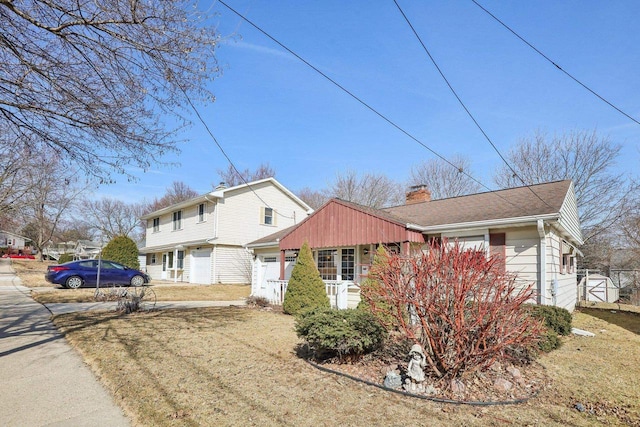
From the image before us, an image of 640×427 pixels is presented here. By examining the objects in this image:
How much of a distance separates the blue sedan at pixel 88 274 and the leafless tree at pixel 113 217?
38008mm

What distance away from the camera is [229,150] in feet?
34.2

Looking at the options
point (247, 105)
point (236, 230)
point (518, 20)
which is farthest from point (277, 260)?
point (518, 20)

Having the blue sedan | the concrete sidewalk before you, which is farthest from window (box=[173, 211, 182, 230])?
the concrete sidewalk

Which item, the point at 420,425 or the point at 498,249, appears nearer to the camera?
the point at 420,425

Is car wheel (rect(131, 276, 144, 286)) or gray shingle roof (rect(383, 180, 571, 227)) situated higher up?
gray shingle roof (rect(383, 180, 571, 227))

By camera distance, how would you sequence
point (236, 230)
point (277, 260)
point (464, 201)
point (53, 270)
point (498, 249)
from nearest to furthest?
point (498, 249) → point (464, 201) → point (53, 270) → point (277, 260) → point (236, 230)

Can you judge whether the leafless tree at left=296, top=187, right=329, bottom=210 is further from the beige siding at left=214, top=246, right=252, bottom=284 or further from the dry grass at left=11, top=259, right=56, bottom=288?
the dry grass at left=11, top=259, right=56, bottom=288

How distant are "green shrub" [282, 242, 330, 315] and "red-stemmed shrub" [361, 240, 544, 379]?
6.15 m

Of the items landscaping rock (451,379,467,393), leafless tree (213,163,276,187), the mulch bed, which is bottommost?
the mulch bed

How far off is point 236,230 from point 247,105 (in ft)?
41.8

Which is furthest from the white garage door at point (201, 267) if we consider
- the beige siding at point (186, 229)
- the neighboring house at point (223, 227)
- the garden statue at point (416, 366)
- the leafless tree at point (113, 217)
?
the leafless tree at point (113, 217)

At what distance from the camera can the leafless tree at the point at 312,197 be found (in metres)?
39.2

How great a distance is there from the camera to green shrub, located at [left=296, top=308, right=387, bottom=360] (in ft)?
17.0

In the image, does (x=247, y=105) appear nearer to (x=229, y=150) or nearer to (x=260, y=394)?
(x=229, y=150)
